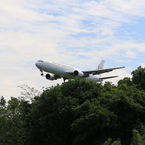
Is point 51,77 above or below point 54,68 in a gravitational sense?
below

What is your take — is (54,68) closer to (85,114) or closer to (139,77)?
(139,77)

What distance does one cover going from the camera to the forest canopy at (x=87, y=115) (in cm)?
3653

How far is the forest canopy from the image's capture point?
36.5 meters

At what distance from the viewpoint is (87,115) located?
37.8 metres

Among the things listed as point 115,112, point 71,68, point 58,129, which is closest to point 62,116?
point 58,129

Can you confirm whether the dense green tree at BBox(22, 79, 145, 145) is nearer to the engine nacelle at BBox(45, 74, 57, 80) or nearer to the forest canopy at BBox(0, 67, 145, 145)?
the forest canopy at BBox(0, 67, 145, 145)

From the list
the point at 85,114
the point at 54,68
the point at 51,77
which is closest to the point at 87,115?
the point at 85,114

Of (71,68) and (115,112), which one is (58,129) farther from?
(71,68)

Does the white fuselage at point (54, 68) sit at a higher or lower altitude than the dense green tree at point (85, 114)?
higher

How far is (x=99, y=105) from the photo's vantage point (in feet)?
127

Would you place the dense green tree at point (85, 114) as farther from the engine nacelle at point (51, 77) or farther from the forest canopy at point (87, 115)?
the engine nacelle at point (51, 77)

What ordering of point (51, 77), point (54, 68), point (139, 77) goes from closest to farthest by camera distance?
1. point (139, 77)
2. point (54, 68)
3. point (51, 77)

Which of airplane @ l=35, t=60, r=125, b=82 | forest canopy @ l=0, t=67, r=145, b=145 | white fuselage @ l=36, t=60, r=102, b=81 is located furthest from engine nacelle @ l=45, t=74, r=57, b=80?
forest canopy @ l=0, t=67, r=145, b=145

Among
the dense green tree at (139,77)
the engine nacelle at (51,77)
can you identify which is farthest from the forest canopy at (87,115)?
the engine nacelle at (51,77)
